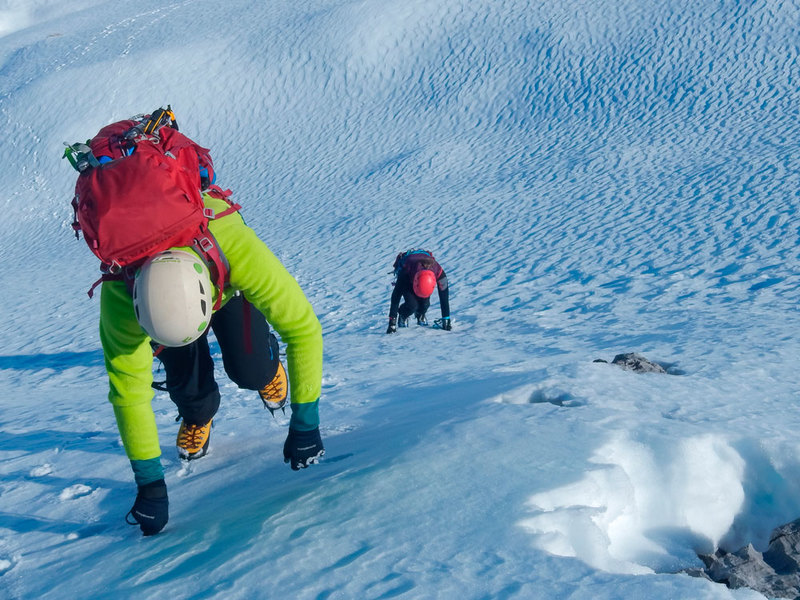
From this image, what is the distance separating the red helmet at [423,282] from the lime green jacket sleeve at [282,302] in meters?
3.86

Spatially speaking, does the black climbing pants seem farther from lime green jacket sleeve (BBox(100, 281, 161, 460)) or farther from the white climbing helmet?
the white climbing helmet

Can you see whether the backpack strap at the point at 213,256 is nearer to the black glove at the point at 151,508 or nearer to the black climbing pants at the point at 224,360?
the black climbing pants at the point at 224,360

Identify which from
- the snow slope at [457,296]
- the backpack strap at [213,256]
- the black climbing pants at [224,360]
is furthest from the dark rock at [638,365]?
the backpack strap at [213,256]

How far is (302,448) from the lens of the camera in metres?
2.23

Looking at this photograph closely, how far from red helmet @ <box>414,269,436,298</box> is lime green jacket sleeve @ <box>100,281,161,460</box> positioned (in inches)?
156

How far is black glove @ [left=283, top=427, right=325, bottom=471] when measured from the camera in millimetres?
2230

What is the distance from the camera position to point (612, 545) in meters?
1.90

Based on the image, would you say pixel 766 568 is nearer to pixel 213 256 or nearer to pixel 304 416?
pixel 304 416

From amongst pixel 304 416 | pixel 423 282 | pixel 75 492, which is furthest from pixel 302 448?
pixel 423 282

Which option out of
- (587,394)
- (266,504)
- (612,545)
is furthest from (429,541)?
(587,394)

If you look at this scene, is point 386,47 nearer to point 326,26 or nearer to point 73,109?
point 326,26

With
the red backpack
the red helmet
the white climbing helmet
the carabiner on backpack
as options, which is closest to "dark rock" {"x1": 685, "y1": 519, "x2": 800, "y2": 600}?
the white climbing helmet

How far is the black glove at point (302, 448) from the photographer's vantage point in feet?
7.32

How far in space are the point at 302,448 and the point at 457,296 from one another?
5.45 metres
